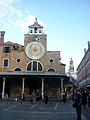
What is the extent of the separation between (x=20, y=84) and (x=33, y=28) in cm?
1098

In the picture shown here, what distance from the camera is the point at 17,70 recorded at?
1566 inches

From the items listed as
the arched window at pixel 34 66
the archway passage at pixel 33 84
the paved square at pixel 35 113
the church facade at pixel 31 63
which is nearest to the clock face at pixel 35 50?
the church facade at pixel 31 63

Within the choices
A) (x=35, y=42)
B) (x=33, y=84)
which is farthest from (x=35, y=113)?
(x=35, y=42)

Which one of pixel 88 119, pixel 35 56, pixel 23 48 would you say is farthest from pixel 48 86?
pixel 88 119

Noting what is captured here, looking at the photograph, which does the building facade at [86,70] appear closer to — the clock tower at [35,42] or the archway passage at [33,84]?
the archway passage at [33,84]

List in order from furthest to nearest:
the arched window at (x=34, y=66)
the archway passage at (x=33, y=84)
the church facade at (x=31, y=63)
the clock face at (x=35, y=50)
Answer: the clock face at (x=35, y=50), the arched window at (x=34, y=66), the archway passage at (x=33, y=84), the church facade at (x=31, y=63)

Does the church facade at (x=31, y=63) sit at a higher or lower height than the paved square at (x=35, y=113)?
higher

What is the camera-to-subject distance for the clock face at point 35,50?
40156 millimetres

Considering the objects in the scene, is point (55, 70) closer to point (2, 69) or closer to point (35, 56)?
point (35, 56)

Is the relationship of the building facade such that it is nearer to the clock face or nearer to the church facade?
the church facade

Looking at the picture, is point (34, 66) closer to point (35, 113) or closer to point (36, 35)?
point (36, 35)

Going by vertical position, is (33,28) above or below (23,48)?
above

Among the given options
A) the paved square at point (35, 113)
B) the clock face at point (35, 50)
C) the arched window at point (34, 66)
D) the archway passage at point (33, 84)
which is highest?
the clock face at point (35, 50)

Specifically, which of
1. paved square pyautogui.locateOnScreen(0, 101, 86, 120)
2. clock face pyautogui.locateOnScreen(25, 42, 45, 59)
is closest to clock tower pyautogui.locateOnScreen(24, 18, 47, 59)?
clock face pyautogui.locateOnScreen(25, 42, 45, 59)
